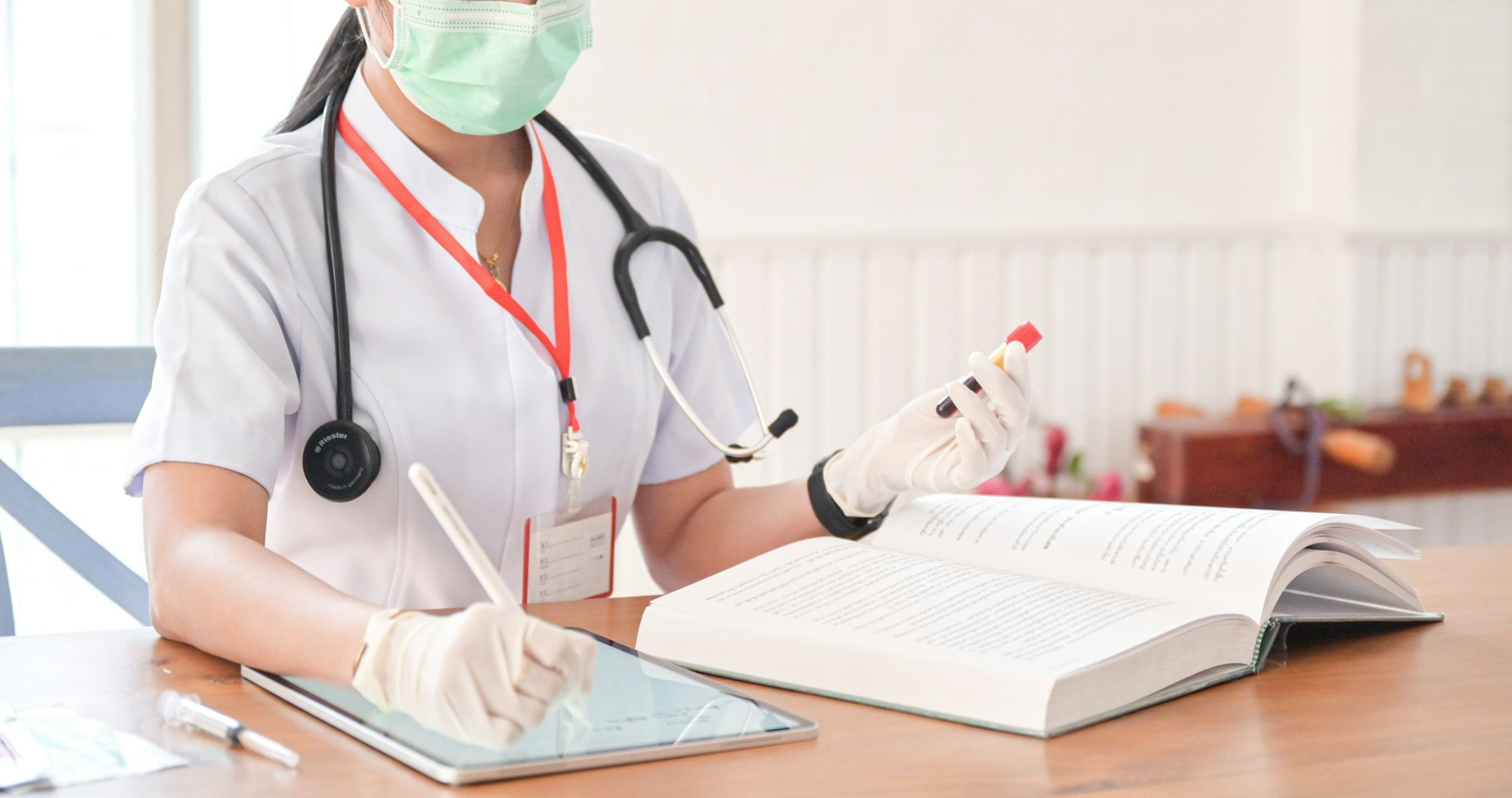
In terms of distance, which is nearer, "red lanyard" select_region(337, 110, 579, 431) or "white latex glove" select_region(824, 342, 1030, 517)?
"white latex glove" select_region(824, 342, 1030, 517)

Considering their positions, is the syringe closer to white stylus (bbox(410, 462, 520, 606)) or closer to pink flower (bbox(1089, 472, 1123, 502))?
white stylus (bbox(410, 462, 520, 606))

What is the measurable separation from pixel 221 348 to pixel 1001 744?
597 mm

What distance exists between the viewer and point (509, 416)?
1.08m

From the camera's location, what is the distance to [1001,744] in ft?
2.08

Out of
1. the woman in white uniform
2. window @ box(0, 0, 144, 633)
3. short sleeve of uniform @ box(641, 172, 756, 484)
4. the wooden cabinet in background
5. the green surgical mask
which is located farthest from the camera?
the wooden cabinet in background

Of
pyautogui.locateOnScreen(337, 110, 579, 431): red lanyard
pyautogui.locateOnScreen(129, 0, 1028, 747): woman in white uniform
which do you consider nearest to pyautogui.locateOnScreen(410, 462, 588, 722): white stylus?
pyautogui.locateOnScreen(129, 0, 1028, 747): woman in white uniform

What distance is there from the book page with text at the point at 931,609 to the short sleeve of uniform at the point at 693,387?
371 mm

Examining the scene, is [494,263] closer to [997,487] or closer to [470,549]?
[470,549]

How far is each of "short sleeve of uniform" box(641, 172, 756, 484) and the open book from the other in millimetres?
324

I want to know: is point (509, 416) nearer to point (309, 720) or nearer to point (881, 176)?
point (309, 720)

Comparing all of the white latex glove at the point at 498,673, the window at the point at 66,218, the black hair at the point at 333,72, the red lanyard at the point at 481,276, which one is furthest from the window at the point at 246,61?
the white latex glove at the point at 498,673

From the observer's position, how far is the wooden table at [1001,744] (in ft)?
1.90

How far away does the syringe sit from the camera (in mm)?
600

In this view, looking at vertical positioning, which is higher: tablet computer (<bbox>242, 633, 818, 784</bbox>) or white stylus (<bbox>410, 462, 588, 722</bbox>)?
white stylus (<bbox>410, 462, 588, 722</bbox>)
